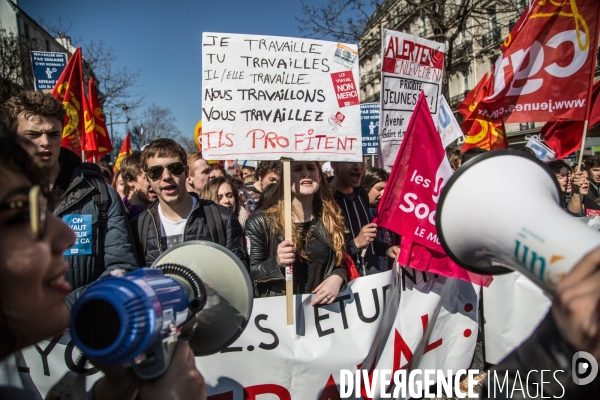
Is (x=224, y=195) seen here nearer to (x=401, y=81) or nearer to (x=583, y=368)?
(x=401, y=81)

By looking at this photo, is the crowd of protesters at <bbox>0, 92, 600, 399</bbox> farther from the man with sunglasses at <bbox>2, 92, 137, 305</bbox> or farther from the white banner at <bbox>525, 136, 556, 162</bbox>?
the white banner at <bbox>525, 136, 556, 162</bbox>

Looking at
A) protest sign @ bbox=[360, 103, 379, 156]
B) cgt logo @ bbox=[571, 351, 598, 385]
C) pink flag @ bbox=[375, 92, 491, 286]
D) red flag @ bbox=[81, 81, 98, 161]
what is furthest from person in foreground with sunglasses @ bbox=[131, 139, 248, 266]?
protest sign @ bbox=[360, 103, 379, 156]

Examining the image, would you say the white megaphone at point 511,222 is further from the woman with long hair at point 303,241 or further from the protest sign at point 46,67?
the protest sign at point 46,67

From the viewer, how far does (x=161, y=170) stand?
2.64 m

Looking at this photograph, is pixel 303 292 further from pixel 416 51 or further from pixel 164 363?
pixel 416 51

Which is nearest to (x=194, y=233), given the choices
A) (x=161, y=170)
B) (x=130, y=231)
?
(x=130, y=231)

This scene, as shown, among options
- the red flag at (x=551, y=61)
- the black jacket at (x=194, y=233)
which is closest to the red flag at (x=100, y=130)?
the black jacket at (x=194, y=233)

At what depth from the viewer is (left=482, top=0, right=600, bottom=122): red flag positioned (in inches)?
143

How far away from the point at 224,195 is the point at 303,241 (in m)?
1.72

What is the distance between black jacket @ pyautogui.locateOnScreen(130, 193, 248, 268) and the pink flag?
3.05ft

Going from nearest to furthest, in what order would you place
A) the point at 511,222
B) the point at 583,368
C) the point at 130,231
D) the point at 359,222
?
the point at 583,368
the point at 511,222
the point at 130,231
the point at 359,222

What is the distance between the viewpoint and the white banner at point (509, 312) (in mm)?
3020

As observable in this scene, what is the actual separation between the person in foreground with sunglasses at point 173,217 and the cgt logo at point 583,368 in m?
2.02

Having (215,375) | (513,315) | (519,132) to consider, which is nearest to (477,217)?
(215,375)
